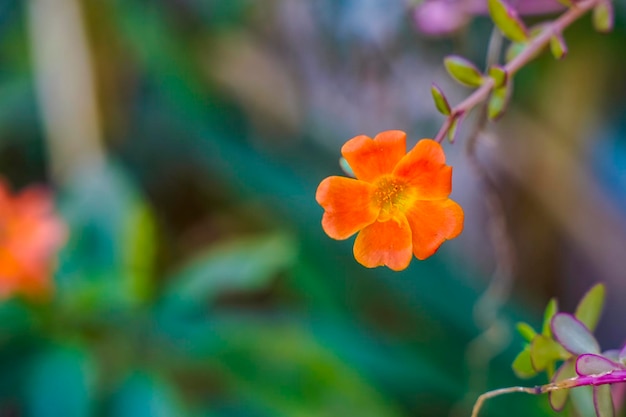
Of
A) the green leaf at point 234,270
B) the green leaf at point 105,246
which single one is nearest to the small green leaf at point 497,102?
the green leaf at point 234,270

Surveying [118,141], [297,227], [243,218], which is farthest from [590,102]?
[118,141]

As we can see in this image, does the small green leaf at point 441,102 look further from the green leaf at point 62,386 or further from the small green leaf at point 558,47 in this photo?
the green leaf at point 62,386

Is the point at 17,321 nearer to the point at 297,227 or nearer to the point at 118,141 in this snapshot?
the point at 297,227

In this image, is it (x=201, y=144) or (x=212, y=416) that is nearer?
(x=212, y=416)

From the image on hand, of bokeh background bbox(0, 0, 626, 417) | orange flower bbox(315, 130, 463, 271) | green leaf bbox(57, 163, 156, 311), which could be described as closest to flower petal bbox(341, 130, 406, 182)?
orange flower bbox(315, 130, 463, 271)

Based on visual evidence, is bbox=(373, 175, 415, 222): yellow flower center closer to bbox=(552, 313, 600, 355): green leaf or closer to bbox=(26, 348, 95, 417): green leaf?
bbox=(552, 313, 600, 355): green leaf

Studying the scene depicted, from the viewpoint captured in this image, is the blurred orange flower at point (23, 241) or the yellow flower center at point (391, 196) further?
the blurred orange flower at point (23, 241)

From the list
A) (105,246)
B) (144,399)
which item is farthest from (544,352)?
(105,246)
